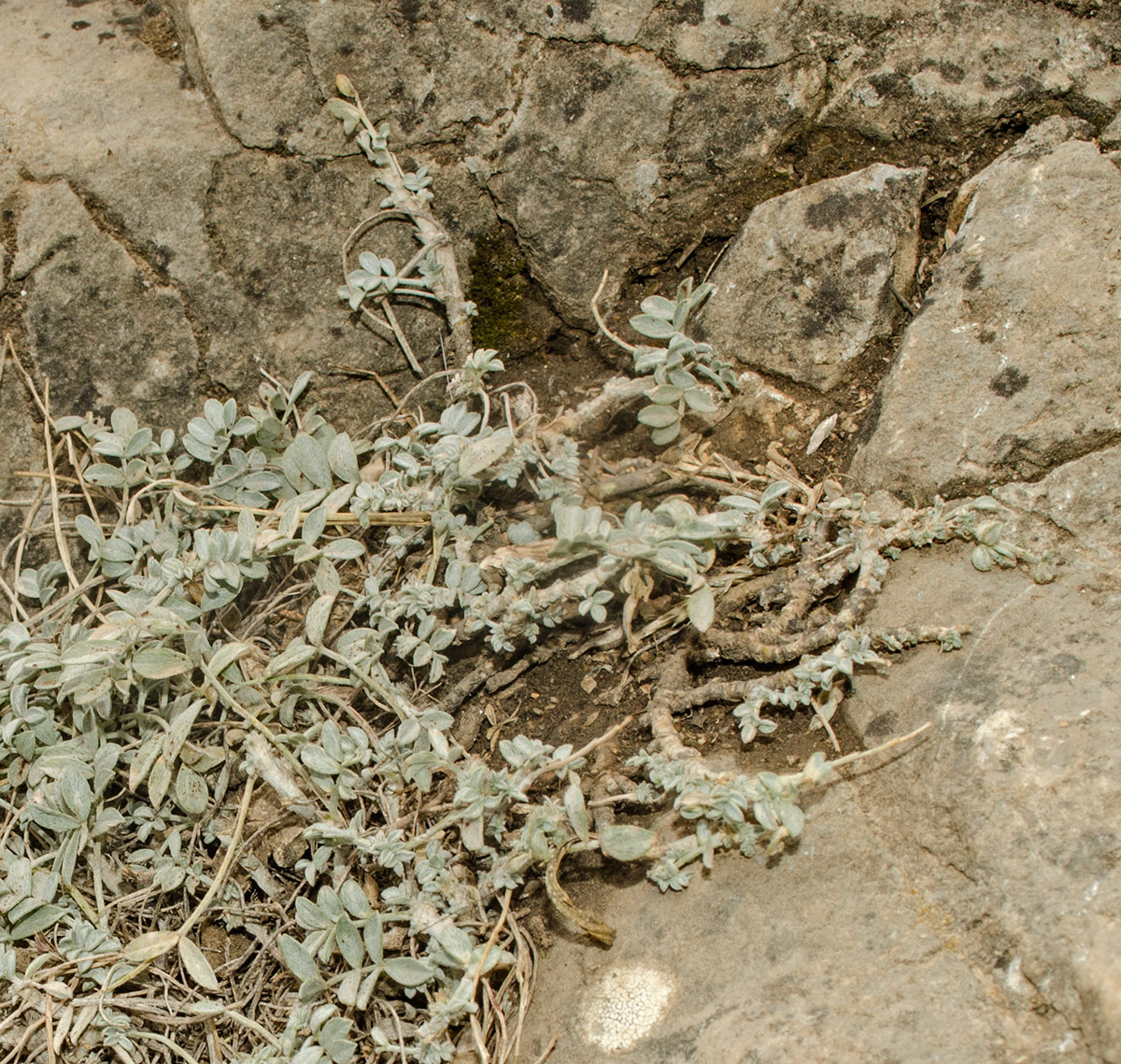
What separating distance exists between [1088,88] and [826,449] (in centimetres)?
92

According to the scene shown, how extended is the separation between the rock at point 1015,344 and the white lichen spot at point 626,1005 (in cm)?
100

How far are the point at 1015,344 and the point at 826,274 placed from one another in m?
0.41

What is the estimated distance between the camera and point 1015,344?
1.92 m

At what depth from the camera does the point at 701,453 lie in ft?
7.09

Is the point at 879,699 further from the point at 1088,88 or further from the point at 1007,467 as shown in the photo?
the point at 1088,88

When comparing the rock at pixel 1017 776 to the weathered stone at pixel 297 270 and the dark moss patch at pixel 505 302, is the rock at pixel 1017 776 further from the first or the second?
the weathered stone at pixel 297 270

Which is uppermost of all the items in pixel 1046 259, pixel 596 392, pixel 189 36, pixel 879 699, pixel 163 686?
pixel 189 36

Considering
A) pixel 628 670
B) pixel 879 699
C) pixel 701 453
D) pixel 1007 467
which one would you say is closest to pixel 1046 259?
pixel 1007 467

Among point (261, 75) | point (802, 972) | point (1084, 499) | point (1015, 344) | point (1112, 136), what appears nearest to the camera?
Result: point (802, 972)

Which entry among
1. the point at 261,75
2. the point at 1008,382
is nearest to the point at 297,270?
the point at 261,75

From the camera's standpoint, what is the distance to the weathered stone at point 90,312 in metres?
2.19

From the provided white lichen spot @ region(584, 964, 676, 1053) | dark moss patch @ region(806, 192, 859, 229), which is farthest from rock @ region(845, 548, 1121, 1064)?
dark moss patch @ region(806, 192, 859, 229)

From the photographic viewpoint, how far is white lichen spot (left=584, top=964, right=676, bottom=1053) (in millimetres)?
1595

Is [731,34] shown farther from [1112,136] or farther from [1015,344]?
[1015,344]
